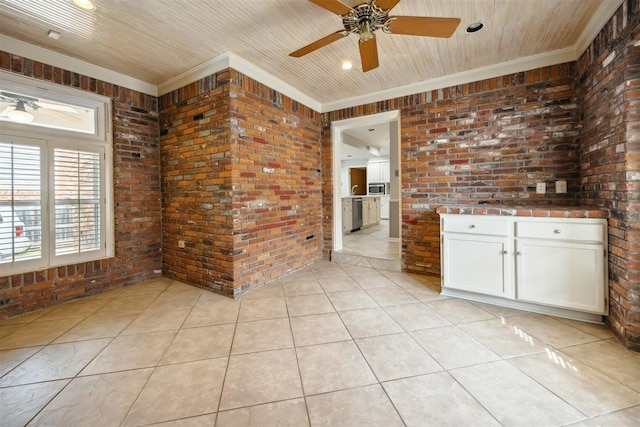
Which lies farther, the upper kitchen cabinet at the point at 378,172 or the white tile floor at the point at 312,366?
the upper kitchen cabinet at the point at 378,172

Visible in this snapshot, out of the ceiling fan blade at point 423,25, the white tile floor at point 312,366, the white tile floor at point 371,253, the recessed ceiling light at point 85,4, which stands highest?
the recessed ceiling light at point 85,4

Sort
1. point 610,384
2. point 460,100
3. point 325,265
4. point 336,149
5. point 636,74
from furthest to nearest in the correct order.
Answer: point 336,149 < point 325,265 < point 460,100 < point 636,74 < point 610,384

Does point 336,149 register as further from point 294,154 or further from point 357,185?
point 357,185

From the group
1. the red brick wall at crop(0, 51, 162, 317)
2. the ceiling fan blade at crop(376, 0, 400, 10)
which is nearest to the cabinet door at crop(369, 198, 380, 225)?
the red brick wall at crop(0, 51, 162, 317)

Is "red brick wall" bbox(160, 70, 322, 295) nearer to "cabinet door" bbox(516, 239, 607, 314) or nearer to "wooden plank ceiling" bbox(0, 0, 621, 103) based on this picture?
"wooden plank ceiling" bbox(0, 0, 621, 103)

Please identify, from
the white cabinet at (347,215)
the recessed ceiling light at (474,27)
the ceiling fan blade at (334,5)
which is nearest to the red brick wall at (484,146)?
the recessed ceiling light at (474,27)

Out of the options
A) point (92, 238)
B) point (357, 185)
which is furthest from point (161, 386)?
point (357, 185)

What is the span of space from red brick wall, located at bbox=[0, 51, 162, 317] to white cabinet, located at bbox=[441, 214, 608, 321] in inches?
147

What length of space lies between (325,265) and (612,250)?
2.99 meters

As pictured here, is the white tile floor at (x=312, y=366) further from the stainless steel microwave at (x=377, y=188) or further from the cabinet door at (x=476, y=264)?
the stainless steel microwave at (x=377, y=188)

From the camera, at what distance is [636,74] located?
1689 mm

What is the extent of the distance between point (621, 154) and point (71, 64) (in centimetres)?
507

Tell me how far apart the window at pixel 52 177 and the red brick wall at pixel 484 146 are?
362 centimetres

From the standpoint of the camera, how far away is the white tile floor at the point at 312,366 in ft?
4.05
